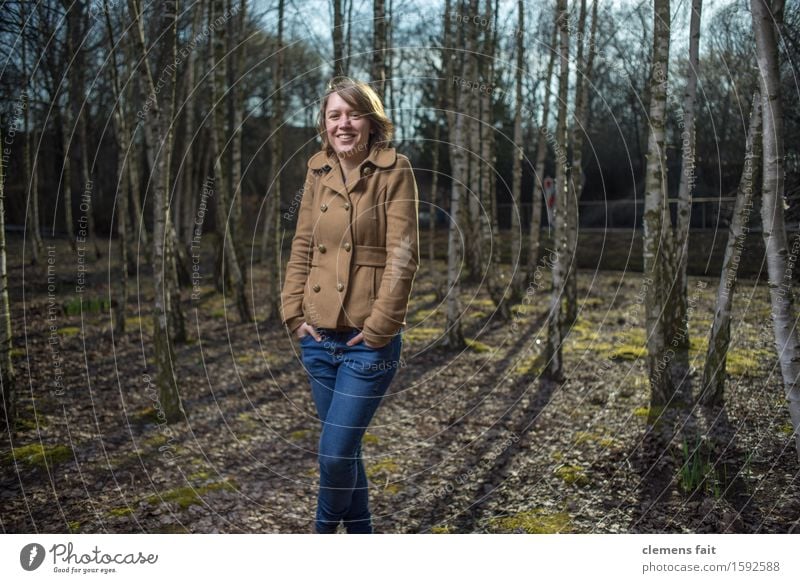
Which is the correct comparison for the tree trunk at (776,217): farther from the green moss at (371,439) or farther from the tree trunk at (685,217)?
the green moss at (371,439)

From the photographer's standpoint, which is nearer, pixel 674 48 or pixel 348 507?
pixel 348 507

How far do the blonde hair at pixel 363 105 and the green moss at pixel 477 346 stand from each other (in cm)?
641

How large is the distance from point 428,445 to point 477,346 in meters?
3.99

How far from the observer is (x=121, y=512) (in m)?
4.74

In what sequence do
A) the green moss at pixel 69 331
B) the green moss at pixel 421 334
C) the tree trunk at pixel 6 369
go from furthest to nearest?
the green moss at pixel 421 334
the green moss at pixel 69 331
the tree trunk at pixel 6 369

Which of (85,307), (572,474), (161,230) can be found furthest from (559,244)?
(85,307)

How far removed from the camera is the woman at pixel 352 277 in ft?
11.9

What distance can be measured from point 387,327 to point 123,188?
306 inches

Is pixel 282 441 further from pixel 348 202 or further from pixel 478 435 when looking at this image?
pixel 348 202

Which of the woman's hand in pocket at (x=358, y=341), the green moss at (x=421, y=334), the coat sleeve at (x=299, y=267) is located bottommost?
the green moss at (x=421, y=334)

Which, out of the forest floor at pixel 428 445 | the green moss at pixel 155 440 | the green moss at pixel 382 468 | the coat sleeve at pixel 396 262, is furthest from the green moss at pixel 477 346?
the coat sleeve at pixel 396 262

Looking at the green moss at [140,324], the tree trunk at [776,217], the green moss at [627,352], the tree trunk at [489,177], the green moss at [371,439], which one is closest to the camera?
the tree trunk at [776,217]

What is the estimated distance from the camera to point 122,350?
949 cm
